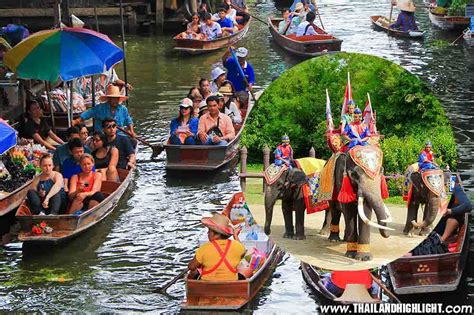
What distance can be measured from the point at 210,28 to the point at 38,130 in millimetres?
10705

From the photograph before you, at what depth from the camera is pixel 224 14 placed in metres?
24.1

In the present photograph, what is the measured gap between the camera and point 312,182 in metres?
3.84

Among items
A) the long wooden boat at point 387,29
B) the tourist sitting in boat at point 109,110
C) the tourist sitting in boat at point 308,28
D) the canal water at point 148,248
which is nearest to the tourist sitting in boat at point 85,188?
the canal water at point 148,248

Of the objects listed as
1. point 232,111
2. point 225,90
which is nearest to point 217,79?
point 225,90

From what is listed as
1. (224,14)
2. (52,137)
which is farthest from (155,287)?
(224,14)

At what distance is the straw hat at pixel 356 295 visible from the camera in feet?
17.2

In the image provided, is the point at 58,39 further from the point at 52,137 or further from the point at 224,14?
the point at 224,14

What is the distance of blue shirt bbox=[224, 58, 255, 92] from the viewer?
1480cm

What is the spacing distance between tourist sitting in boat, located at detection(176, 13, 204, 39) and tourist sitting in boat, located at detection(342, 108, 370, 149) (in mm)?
19010

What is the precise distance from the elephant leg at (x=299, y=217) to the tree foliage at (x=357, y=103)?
0.20 meters

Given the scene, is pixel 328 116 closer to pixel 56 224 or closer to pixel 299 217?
pixel 299 217

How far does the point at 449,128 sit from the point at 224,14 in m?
20.6

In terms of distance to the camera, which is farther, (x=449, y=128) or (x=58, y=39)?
(x=58, y=39)

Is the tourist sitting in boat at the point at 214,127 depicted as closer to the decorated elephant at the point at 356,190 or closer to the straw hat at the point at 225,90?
the straw hat at the point at 225,90
